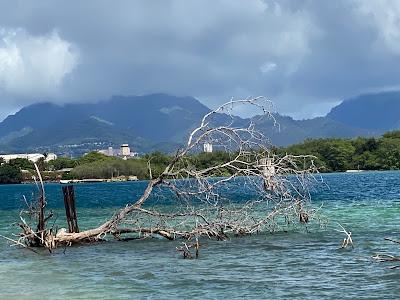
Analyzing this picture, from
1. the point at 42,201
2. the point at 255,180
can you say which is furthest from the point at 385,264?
the point at 42,201

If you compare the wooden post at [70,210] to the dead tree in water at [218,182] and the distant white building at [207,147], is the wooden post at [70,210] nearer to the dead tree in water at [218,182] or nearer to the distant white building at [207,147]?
the dead tree in water at [218,182]

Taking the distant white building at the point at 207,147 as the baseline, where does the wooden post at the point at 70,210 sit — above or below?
below

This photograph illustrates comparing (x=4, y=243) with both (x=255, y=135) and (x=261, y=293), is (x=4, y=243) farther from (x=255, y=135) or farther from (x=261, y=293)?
(x=261, y=293)

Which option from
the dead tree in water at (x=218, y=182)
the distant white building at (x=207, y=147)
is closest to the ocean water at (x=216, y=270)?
the dead tree in water at (x=218, y=182)

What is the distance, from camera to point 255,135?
28.1 metres

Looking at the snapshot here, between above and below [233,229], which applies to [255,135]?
above

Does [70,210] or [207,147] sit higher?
[207,147]

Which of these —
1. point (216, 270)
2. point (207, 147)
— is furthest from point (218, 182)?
point (216, 270)

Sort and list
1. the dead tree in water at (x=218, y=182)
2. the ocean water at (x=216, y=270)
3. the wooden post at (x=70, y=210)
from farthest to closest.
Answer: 1. the wooden post at (x=70, y=210)
2. the dead tree in water at (x=218, y=182)
3. the ocean water at (x=216, y=270)

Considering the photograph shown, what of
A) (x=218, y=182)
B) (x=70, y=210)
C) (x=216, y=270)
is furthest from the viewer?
(x=70, y=210)

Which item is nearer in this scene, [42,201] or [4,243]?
[42,201]

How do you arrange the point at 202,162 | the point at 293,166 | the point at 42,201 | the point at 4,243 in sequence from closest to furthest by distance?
the point at 42,201 < the point at 293,166 < the point at 4,243 < the point at 202,162

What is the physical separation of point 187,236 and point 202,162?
2076 centimetres

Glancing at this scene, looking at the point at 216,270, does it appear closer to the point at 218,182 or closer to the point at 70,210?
the point at 218,182
